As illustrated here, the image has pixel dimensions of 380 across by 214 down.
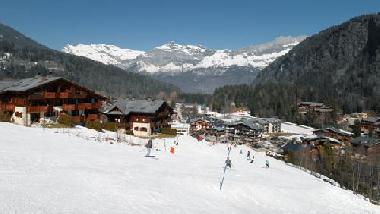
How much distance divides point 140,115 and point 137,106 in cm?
306

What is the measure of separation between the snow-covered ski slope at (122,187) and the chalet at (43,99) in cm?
2425

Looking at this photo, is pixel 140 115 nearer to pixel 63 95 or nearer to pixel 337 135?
pixel 63 95

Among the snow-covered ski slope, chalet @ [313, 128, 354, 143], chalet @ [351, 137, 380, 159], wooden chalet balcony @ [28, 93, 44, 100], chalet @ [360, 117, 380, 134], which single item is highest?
wooden chalet balcony @ [28, 93, 44, 100]

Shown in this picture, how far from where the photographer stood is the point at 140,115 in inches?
3401

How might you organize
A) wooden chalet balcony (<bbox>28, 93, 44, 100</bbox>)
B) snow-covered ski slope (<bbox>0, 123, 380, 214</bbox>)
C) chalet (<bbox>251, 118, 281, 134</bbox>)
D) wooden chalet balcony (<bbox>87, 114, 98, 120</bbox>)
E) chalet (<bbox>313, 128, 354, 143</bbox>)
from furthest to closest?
1. chalet (<bbox>251, 118, 281, 134</bbox>)
2. chalet (<bbox>313, 128, 354, 143</bbox>)
3. wooden chalet balcony (<bbox>87, 114, 98, 120</bbox>)
4. wooden chalet balcony (<bbox>28, 93, 44, 100</bbox>)
5. snow-covered ski slope (<bbox>0, 123, 380, 214</bbox>)

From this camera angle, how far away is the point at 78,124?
219ft

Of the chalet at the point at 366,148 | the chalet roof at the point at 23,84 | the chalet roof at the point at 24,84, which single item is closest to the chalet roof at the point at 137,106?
the chalet roof at the point at 24,84

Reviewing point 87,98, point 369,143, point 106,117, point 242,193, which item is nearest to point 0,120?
point 87,98

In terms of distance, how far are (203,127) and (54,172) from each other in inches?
5444

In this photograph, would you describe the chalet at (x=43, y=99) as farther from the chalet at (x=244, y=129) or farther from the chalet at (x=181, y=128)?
the chalet at (x=244, y=129)

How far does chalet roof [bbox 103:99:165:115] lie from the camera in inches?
3423

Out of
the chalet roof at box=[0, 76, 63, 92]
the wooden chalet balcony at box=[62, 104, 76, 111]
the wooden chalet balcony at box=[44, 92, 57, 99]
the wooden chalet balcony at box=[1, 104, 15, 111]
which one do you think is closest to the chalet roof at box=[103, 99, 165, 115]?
the wooden chalet balcony at box=[62, 104, 76, 111]

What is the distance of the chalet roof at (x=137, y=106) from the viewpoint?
86.9m

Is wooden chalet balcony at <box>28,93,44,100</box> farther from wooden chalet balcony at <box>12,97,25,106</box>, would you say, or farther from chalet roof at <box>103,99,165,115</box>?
chalet roof at <box>103,99,165,115</box>
